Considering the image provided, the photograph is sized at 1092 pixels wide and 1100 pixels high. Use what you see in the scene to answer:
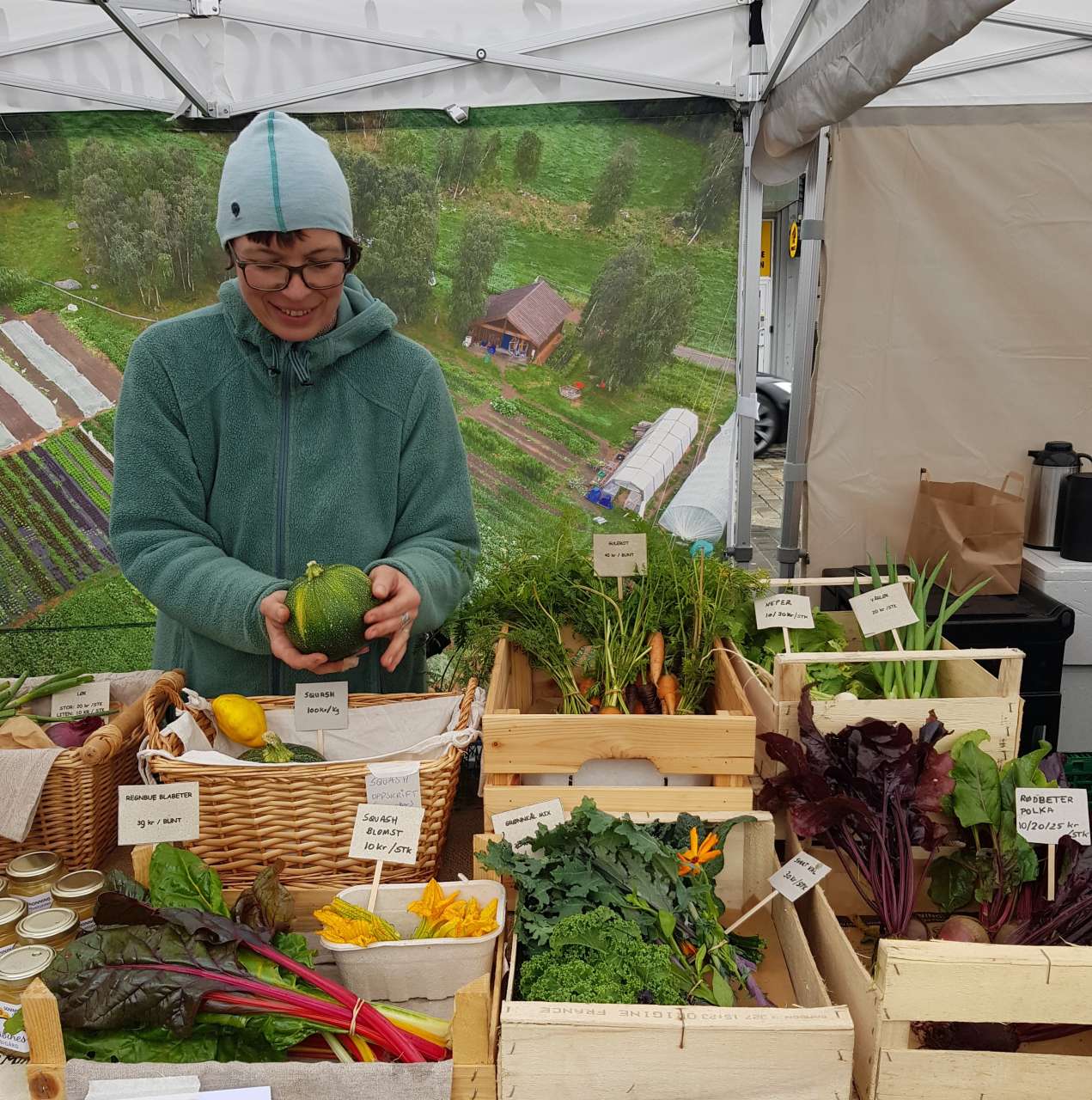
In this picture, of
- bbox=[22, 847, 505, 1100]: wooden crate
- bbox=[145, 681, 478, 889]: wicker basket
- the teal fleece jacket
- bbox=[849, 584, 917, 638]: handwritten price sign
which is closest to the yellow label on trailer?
bbox=[849, 584, 917, 638]: handwritten price sign

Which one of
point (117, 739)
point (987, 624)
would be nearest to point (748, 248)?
point (987, 624)

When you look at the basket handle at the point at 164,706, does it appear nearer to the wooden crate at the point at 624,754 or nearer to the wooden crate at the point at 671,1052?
the wooden crate at the point at 624,754

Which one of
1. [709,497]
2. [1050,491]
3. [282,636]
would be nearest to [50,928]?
[282,636]

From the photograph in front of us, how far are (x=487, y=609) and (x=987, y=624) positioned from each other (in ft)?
6.28

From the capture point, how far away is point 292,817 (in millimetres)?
1587

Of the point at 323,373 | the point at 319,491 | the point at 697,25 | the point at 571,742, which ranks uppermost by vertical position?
the point at 697,25

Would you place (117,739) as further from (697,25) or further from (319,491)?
(697,25)

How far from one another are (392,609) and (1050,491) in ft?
10.1

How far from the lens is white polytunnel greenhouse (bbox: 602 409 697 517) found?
4398 mm

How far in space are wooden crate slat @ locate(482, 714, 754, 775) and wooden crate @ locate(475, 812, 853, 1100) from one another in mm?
522

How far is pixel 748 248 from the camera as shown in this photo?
4.07 metres

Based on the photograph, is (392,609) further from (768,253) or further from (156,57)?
(768,253)

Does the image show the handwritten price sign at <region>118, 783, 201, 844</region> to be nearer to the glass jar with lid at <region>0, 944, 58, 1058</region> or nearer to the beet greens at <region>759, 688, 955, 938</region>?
the glass jar with lid at <region>0, 944, 58, 1058</region>

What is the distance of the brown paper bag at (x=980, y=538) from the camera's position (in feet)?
11.1
